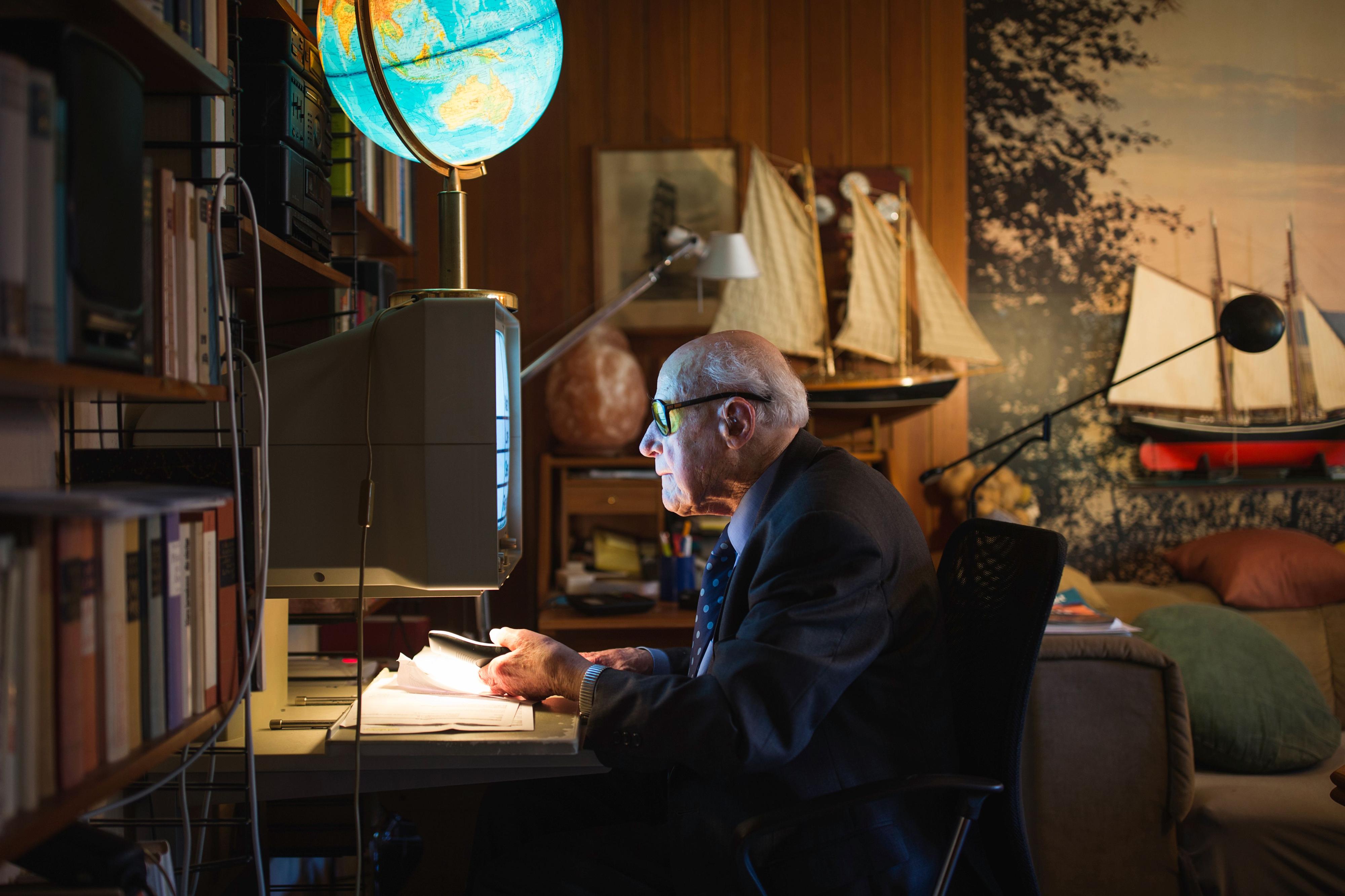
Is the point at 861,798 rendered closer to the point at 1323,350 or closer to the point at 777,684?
the point at 777,684

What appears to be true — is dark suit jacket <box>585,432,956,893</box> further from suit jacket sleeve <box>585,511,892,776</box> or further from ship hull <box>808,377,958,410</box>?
ship hull <box>808,377,958,410</box>

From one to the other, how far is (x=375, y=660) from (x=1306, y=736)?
7.53 feet

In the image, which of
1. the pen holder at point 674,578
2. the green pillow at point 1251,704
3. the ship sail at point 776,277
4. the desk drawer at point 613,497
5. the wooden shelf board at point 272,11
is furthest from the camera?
the ship sail at point 776,277

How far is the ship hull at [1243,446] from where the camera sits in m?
3.34

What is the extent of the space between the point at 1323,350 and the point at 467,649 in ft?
11.3

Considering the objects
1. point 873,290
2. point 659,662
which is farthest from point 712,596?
point 873,290

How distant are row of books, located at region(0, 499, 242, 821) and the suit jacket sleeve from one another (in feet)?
1.78

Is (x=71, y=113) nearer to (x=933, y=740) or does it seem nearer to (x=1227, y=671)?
(x=933, y=740)

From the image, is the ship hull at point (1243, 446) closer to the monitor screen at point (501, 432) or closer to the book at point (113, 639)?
the monitor screen at point (501, 432)

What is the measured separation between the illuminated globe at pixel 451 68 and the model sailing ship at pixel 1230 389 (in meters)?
2.69

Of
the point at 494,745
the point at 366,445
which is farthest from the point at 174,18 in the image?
the point at 494,745

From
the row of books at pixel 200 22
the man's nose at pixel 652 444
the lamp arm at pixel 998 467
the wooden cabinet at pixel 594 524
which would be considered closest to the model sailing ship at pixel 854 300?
the lamp arm at pixel 998 467

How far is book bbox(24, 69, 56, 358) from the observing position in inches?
28.9

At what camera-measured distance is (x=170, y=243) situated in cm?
100
